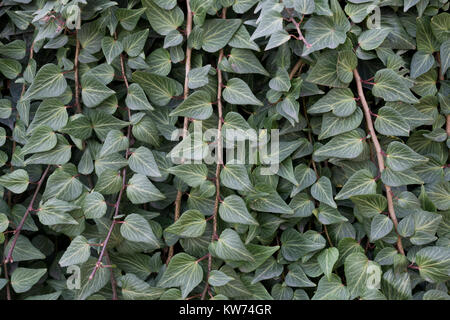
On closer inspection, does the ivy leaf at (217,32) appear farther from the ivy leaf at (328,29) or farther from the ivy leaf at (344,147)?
the ivy leaf at (344,147)

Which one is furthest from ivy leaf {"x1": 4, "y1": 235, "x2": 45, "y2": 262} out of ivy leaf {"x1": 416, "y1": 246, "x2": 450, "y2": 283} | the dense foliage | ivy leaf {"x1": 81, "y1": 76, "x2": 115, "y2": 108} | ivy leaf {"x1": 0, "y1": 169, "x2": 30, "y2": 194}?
ivy leaf {"x1": 416, "y1": 246, "x2": 450, "y2": 283}

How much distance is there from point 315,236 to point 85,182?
50 centimetres

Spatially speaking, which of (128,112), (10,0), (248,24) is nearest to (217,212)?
(128,112)

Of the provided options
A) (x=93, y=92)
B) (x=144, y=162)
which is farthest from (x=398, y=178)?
(x=93, y=92)

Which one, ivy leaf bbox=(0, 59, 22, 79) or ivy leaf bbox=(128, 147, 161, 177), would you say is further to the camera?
ivy leaf bbox=(0, 59, 22, 79)

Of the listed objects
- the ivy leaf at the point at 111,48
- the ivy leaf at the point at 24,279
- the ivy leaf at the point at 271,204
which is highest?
the ivy leaf at the point at 111,48

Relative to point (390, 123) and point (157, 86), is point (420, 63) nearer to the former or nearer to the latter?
point (390, 123)

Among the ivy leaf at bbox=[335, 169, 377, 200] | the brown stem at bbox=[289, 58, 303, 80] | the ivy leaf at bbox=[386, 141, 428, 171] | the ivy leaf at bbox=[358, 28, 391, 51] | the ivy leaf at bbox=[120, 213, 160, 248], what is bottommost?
the ivy leaf at bbox=[120, 213, 160, 248]

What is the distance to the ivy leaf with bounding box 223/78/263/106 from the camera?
82cm

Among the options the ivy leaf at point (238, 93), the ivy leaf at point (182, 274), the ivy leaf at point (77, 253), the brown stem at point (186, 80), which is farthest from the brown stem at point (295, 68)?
the ivy leaf at point (77, 253)

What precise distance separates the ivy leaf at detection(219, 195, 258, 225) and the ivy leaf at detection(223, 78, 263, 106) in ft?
0.61

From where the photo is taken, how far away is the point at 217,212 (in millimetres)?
841

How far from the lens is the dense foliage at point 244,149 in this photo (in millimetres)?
796

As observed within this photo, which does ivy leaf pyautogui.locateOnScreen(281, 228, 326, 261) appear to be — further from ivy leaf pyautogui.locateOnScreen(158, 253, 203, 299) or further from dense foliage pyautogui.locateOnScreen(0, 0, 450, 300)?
ivy leaf pyautogui.locateOnScreen(158, 253, 203, 299)
